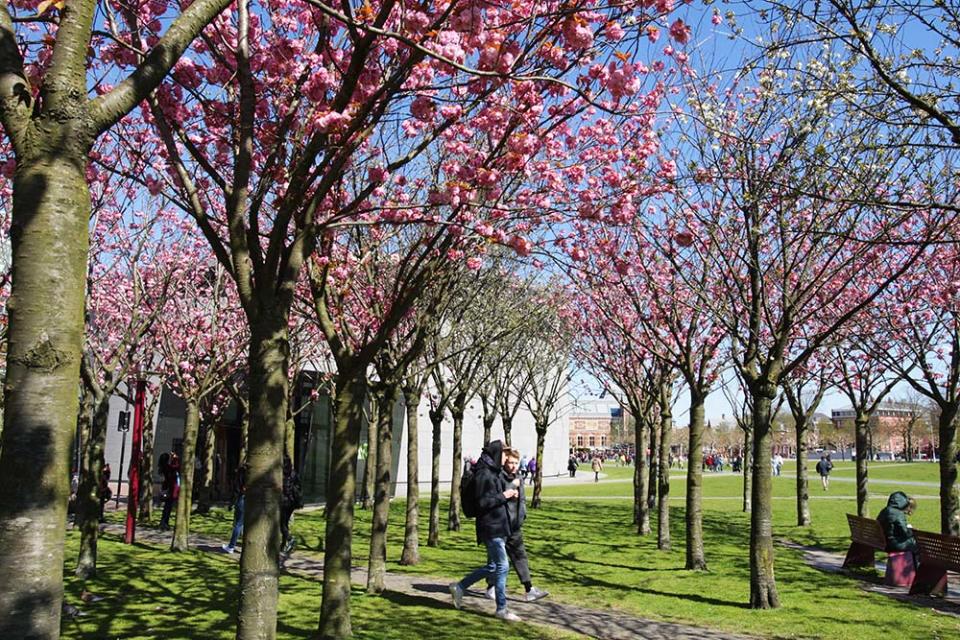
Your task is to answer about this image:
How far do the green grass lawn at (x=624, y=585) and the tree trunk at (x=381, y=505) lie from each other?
1.15 feet

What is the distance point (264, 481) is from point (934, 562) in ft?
31.5

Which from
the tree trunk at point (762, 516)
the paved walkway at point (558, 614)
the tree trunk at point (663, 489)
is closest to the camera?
the paved walkway at point (558, 614)

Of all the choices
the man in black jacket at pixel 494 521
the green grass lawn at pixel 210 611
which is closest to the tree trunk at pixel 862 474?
the man in black jacket at pixel 494 521

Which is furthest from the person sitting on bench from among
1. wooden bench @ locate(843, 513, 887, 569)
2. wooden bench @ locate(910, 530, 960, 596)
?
wooden bench @ locate(910, 530, 960, 596)

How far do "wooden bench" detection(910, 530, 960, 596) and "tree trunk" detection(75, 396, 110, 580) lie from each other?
37.3 feet

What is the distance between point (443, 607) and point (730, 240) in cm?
673

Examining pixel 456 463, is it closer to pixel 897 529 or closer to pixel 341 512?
pixel 897 529

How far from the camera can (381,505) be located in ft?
34.3

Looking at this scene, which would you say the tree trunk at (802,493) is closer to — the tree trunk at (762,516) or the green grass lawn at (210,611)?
the tree trunk at (762,516)

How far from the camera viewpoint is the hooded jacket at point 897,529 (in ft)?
38.1

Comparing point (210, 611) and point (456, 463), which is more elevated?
point (456, 463)

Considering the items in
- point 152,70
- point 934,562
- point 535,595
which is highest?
point 152,70

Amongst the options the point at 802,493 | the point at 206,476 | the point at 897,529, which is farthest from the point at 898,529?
the point at 206,476

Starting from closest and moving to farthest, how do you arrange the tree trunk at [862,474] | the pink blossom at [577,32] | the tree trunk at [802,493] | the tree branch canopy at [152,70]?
1. the tree branch canopy at [152,70]
2. the pink blossom at [577,32]
3. the tree trunk at [862,474]
4. the tree trunk at [802,493]
